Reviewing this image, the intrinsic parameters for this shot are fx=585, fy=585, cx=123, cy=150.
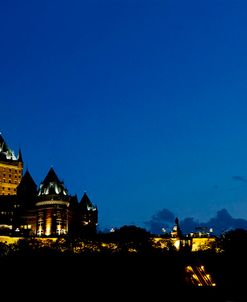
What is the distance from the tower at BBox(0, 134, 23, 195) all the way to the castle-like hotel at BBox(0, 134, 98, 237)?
13126 millimetres

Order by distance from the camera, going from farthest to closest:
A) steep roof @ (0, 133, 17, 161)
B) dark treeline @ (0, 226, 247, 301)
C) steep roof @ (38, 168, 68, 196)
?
1. steep roof @ (0, 133, 17, 161)
2. steep roof @ (38, 168, 68, 196)
3. dark treeline @ (0, 226, 247, 301)

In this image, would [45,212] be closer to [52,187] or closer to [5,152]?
[52,187]

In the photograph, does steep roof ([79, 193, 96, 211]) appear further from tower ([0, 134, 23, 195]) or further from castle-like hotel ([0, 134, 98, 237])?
tower ([0, 134, 23, 195])

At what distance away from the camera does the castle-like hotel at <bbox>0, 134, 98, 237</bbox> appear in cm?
12569

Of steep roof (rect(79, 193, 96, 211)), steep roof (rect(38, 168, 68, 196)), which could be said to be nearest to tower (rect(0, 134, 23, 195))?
steep roof (rect(79, 193, 96, 211))

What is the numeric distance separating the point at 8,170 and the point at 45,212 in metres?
32.4

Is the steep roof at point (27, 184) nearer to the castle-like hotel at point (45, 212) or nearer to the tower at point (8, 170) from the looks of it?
the castle-like hotel at point (45, 212)

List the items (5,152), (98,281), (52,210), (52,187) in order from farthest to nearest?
(5,152), (52,187), (52,210), (98,281)

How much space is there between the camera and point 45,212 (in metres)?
126

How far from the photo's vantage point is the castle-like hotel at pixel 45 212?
126 m

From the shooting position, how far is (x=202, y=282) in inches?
3305

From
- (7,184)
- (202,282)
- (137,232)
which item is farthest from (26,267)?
(7,184)

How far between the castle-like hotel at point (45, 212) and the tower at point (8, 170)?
13126 mm

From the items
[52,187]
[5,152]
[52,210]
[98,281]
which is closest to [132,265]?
[98,281]
